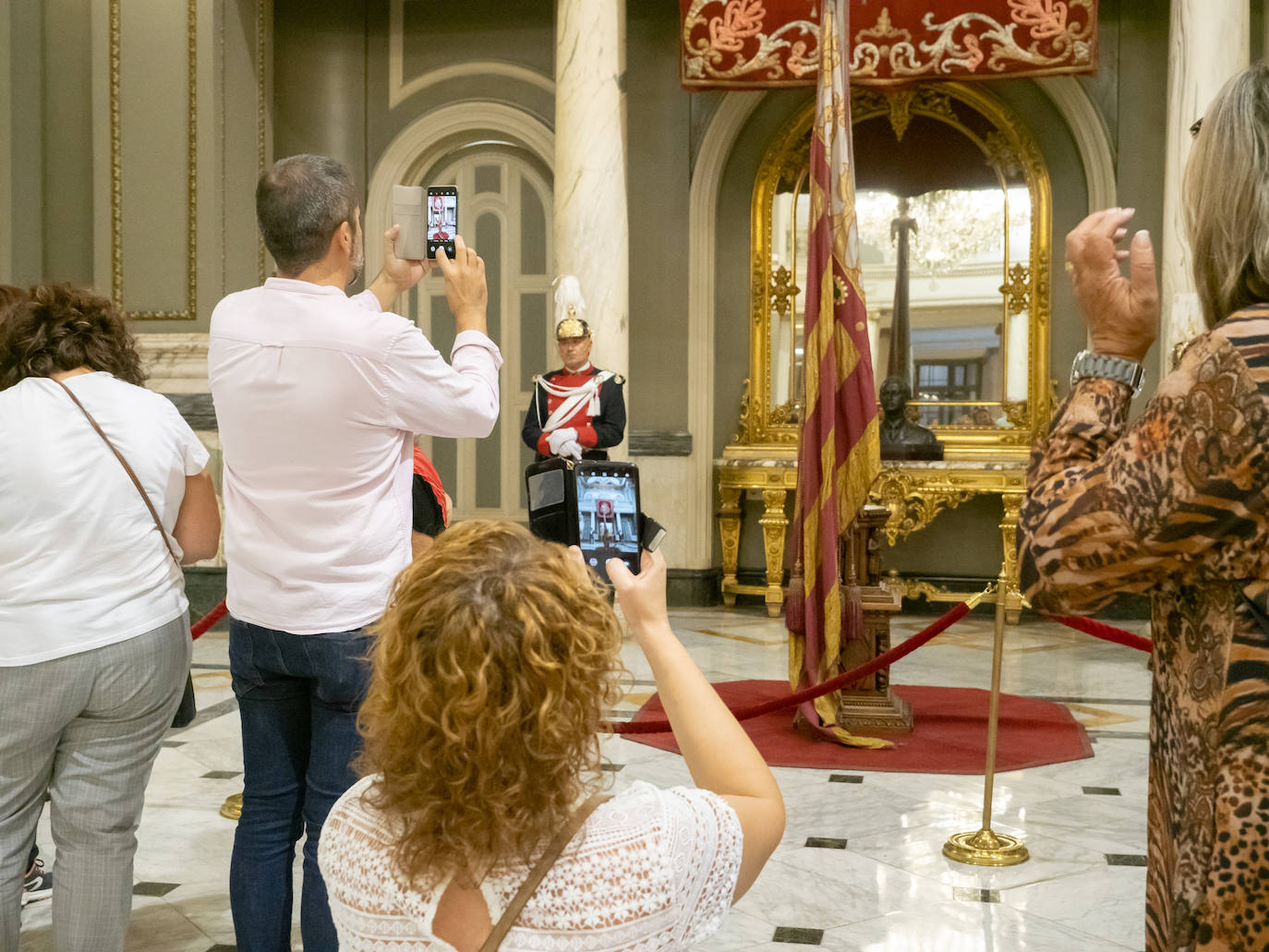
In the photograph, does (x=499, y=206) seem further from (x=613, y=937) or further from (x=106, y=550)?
(x=613, y=937)

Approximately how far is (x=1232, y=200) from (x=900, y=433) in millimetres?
6953

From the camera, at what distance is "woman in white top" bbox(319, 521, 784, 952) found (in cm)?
117

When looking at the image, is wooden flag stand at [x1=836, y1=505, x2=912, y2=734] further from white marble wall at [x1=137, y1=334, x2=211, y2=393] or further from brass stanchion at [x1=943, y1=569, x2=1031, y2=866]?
white marble wall at [x1=137, y1=334, x2=211, y2=393]

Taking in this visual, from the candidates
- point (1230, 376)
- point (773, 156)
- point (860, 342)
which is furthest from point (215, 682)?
point (1230, 376)

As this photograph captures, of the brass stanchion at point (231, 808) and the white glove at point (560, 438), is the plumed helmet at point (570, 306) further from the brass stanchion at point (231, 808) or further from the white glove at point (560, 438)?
the brass stanchion at point (231, 808)

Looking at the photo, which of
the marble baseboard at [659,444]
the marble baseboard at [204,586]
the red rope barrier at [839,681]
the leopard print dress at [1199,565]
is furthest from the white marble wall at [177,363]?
the leopard print dress at [1199,565]

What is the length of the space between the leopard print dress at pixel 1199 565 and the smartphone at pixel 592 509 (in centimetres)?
53

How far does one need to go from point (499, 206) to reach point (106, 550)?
751 centimetres

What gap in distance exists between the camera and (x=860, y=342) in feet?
16.5

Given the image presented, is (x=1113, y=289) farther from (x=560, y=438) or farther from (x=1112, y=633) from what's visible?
(x=560, y=438)

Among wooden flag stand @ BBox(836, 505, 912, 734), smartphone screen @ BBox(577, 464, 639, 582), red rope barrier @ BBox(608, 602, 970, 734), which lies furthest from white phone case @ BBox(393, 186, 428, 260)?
wooden flag stand @ BBox(836, 505, 912, 734)

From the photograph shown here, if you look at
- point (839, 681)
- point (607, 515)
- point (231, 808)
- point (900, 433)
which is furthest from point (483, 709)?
point (900, 433)

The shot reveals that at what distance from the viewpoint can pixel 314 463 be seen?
7.30ft

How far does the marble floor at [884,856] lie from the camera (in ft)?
10.6
